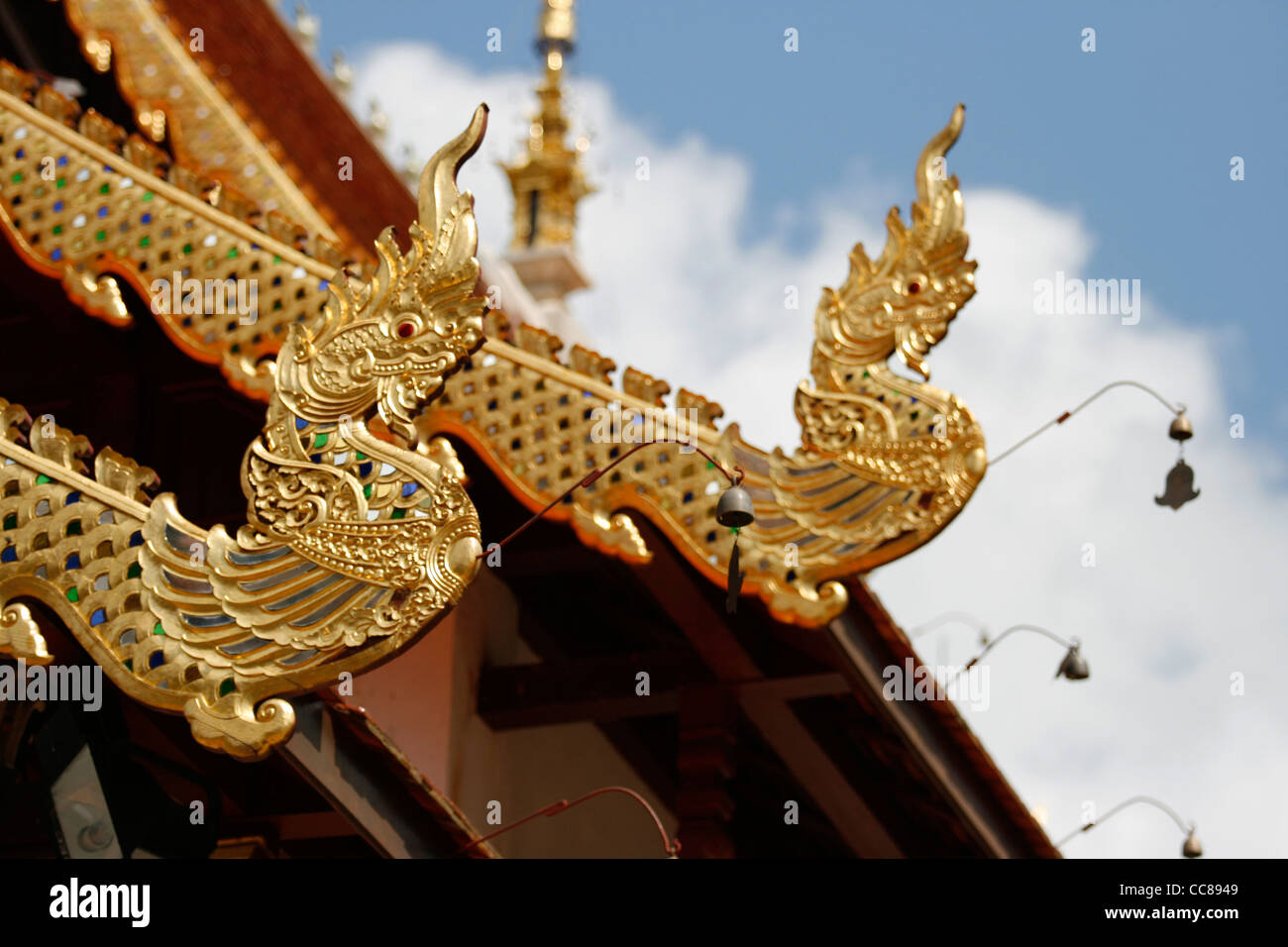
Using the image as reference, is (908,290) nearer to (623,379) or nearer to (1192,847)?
(623,379)

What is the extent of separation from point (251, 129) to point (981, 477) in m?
3.93

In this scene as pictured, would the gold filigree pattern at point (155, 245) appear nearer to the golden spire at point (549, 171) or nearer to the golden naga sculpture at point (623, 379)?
the golden naga sculpture at point (623, 379)

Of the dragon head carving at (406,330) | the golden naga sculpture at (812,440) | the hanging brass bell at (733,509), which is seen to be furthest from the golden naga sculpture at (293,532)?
the golden naga sculpture at (812,440)

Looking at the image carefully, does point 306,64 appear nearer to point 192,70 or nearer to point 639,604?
point 192,70

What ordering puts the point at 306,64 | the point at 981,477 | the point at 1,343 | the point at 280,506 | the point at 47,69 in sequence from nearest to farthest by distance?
the point at 280,506
the point at 981,477
the point at 1,343
the point at 47,69
the point at 306,64

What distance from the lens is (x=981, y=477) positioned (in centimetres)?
779

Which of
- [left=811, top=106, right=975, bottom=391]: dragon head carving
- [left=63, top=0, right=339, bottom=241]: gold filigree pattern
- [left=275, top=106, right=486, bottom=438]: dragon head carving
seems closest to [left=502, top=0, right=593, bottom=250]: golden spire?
[left=63, top=0, right=339, bottom=241]: gold filigree pattern

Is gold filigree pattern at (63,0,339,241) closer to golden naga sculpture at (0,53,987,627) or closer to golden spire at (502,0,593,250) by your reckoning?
golden naga sculpture at (0,53,987,627)

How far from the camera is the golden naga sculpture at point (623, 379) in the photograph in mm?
7754

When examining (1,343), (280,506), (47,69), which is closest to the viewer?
(280,506)

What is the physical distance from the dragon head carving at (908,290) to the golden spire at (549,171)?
18.1ft

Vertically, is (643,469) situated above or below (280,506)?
above
